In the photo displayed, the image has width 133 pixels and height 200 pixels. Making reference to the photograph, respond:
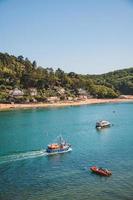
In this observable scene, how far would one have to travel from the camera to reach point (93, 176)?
32375 mm

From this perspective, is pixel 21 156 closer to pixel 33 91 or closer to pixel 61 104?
pixel 61 104

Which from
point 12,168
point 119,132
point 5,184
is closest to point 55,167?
point 12,168

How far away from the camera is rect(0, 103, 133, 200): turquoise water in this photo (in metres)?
28.5

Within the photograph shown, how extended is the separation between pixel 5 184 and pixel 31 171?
4.01 meters

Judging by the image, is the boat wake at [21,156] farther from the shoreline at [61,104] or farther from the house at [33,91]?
the house at [33,91]

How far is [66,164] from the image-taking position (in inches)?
1433

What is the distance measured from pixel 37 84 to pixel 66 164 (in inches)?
3108

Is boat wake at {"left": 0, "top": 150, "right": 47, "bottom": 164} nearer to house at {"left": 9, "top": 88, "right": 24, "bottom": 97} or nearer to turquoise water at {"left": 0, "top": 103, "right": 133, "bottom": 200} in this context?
turquoise water at {"left": 0, "top": 103, "right": 133, "bottom": 200}

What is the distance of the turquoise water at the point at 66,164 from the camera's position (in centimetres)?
2853

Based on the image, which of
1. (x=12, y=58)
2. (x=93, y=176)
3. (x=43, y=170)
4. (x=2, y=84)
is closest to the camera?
(x=93, y=176)

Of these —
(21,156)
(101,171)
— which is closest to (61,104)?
(21,156)

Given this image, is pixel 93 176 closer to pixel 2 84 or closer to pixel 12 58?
pixel 2 84

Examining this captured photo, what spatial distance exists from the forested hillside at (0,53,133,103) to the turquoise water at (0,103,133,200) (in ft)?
151

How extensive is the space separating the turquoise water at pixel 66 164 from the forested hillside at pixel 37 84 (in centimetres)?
4602
